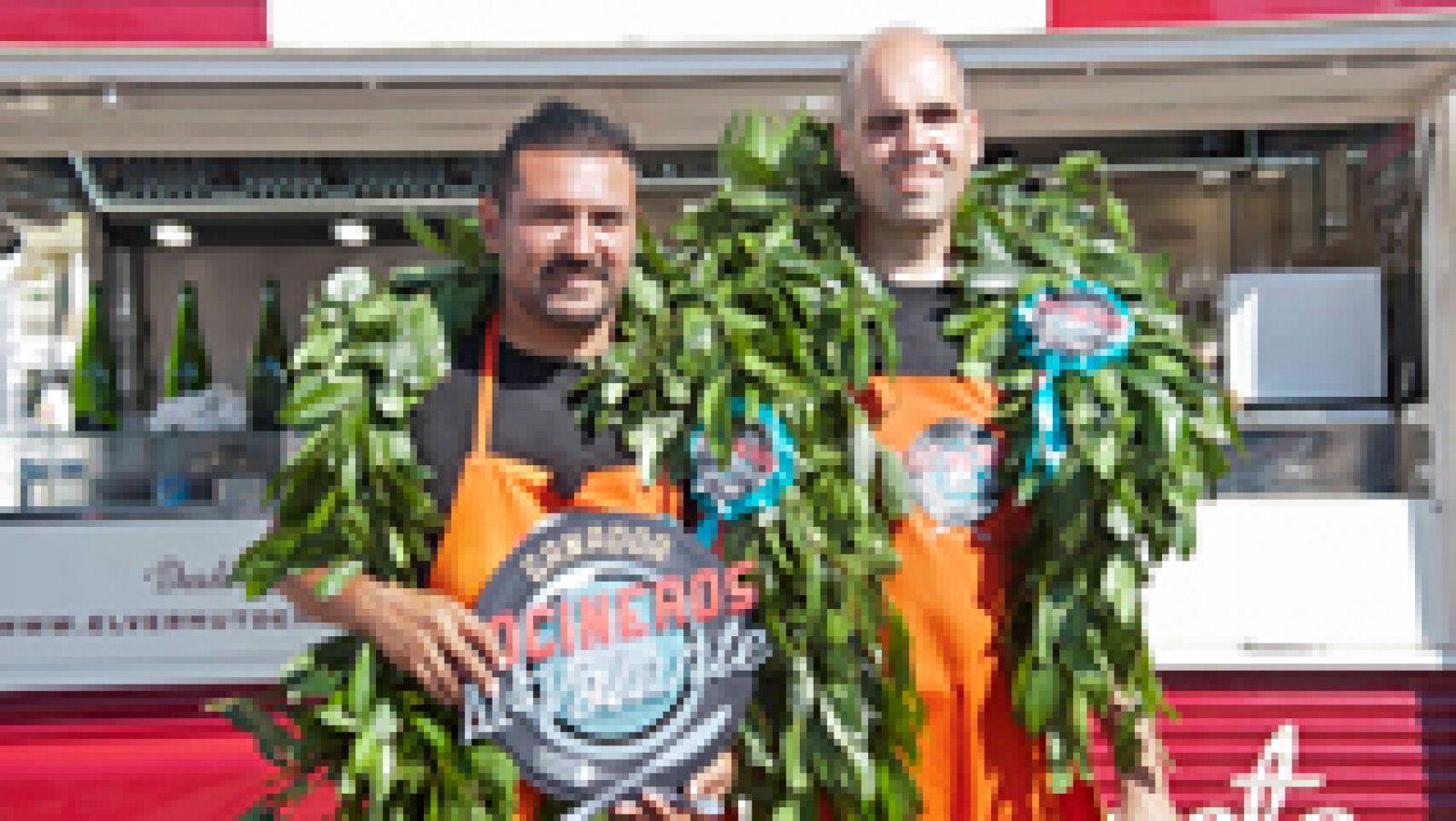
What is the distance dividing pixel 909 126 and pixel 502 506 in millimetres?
682

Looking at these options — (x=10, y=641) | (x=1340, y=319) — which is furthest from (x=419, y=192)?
(x=1340, y=319)

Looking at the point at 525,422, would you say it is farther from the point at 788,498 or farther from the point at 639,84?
the point at 639,84

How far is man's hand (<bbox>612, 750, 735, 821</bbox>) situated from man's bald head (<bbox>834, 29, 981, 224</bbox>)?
0.72 meters

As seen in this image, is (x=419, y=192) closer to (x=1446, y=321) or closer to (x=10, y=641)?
(x=10, y=641)

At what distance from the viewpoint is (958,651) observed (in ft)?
5.32

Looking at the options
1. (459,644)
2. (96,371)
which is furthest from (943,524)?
(96,371)

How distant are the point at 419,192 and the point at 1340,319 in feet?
7.52

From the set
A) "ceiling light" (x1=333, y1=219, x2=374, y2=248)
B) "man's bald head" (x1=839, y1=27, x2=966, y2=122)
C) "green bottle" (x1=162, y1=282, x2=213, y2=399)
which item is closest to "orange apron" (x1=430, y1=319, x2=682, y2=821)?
"man's bald head" (x1=839, y1=27, x2=966, y2=122)

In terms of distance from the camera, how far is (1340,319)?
10.1 ft

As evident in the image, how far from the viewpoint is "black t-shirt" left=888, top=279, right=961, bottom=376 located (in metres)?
1.70

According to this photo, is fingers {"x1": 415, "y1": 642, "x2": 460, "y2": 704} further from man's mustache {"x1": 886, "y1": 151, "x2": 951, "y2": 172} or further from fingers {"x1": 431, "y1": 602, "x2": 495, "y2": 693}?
man's mustache {"x1": 886, "y1": 151, "x2": 951, "y2": 172}

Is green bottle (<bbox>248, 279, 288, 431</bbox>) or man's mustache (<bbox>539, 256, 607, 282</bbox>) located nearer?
man's mustache (<bbox>539, 256, 607, 282</bbox>)

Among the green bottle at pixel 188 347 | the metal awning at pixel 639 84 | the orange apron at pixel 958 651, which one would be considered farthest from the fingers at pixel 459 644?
the green bottle at pixel 188 347

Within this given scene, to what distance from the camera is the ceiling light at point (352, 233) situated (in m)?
3.72
